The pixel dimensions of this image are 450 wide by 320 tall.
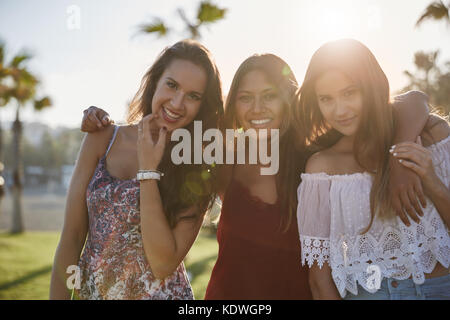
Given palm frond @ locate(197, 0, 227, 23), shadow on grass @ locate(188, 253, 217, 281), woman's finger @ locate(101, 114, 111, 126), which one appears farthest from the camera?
shadow on grass @ locate(188, 253, 217, 281)

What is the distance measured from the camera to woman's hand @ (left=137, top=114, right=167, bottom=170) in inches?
92.3

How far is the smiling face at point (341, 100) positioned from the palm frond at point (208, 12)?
6898 mm

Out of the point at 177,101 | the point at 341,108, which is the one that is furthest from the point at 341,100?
the point at 177,101

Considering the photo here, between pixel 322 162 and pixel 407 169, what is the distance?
56cm

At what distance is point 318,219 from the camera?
7.73 ft

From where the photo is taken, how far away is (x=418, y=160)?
2029 mm

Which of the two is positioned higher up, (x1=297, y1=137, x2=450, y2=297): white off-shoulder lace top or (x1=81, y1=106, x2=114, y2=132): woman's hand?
(x1=81, y1=106, x2=114, y2=132): woman's hand

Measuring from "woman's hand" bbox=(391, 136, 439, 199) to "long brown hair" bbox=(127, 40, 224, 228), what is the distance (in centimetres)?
131

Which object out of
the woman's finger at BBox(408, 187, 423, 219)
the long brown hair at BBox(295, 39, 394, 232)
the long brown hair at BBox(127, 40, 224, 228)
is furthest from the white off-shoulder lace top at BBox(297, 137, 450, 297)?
the long brown hair at BBox(127, 40, 224, 228)

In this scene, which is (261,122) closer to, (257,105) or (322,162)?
(257,105)

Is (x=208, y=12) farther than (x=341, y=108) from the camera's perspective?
Yes

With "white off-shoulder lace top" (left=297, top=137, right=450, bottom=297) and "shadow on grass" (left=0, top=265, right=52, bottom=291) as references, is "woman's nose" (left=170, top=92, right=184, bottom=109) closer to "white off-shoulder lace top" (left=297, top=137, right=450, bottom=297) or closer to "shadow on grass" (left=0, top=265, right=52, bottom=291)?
"white off-shoulder lace top" (left=297, top=137, right=450, bottom=297)
